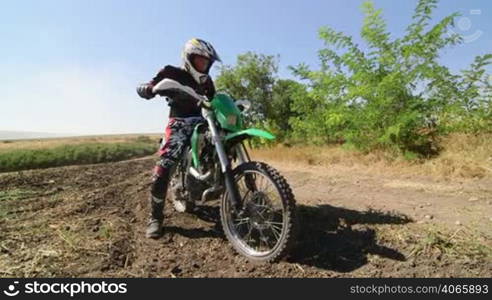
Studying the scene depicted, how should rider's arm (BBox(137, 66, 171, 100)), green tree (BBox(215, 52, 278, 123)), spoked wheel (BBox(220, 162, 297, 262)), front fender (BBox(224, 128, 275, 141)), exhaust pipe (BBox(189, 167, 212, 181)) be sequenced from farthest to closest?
green tree (BBox(215, 52, 278, 123)) < rider's arm (BBox(137, 66, 171, 100)) < exhaust pipe (BBox(189, 167, 212, 181)) < front fender (BBox(224, 128, 275, 141)) < spoked wheel (BBox(220, 162, 297, 262))

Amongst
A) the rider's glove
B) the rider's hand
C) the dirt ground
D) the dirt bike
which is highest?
the rider's glove

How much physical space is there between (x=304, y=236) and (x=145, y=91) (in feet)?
7.83

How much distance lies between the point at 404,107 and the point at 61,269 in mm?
6434

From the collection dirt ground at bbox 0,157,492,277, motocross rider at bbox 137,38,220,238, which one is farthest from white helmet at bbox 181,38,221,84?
dirt ground at bbox 0,157,492,277

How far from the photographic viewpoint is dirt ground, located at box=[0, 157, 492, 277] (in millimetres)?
2861

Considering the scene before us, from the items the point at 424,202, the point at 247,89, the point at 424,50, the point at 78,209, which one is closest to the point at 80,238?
the point at 78,209

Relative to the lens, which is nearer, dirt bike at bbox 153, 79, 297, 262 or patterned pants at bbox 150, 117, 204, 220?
dirt bike at bbox 153, 79, 297, 262

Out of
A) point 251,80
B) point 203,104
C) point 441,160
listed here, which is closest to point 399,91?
point 441,160

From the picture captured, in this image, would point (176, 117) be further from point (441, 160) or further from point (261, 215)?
point (441, 160)

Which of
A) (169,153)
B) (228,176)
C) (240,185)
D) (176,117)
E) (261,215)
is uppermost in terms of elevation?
(176,117)

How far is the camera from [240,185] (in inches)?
133

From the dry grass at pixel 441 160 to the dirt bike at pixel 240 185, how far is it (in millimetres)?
4034

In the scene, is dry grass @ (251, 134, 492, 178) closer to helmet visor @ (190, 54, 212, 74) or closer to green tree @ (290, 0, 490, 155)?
green tree @ (290, 0, 490, 155)

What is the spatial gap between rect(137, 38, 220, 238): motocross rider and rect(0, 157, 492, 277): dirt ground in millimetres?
374
